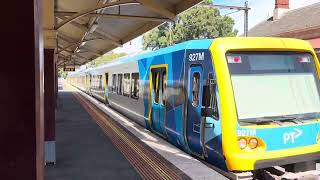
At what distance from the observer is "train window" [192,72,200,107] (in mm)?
7355

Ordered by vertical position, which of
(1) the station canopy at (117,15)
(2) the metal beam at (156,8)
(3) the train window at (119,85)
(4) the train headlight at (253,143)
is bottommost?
(4) the train headlight at (253,143)

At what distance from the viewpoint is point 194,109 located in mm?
7434

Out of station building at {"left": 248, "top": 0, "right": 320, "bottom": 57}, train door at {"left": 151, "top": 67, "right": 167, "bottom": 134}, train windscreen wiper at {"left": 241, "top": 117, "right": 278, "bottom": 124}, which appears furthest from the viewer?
station building at {"left": 248, "top": 0, "right": 320, "bottom": 57}

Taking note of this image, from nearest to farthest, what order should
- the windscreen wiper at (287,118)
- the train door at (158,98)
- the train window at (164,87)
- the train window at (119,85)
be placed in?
the windscreen wiper at (287,118) < the train window at (164,87) < the train door at (158,98) < the train window at (119,85)

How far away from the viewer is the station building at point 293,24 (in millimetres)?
23328

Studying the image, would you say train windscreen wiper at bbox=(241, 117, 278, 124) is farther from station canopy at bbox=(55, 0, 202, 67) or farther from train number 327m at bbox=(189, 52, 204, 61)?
station canopy at bbox=(55, 0, 202, 67)

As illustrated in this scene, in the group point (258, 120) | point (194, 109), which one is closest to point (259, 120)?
point (258, 120)

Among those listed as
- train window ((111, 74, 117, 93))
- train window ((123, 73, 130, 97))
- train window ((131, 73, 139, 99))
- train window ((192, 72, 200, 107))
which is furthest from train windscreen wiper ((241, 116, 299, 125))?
train window ((111, 74, 117, 93))

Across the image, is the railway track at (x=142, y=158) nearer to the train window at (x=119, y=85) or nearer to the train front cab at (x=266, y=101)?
the train front cab at (x=266, y=101)

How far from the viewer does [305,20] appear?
88.3 feet

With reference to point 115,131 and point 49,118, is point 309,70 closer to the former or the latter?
point 49,118

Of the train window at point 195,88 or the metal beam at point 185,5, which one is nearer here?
the train window at point 195,88

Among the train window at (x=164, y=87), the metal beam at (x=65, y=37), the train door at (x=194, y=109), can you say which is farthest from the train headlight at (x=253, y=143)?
the metal beam at (x=65, y=37)

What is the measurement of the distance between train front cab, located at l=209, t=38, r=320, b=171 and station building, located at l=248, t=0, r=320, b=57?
16.4 metres
